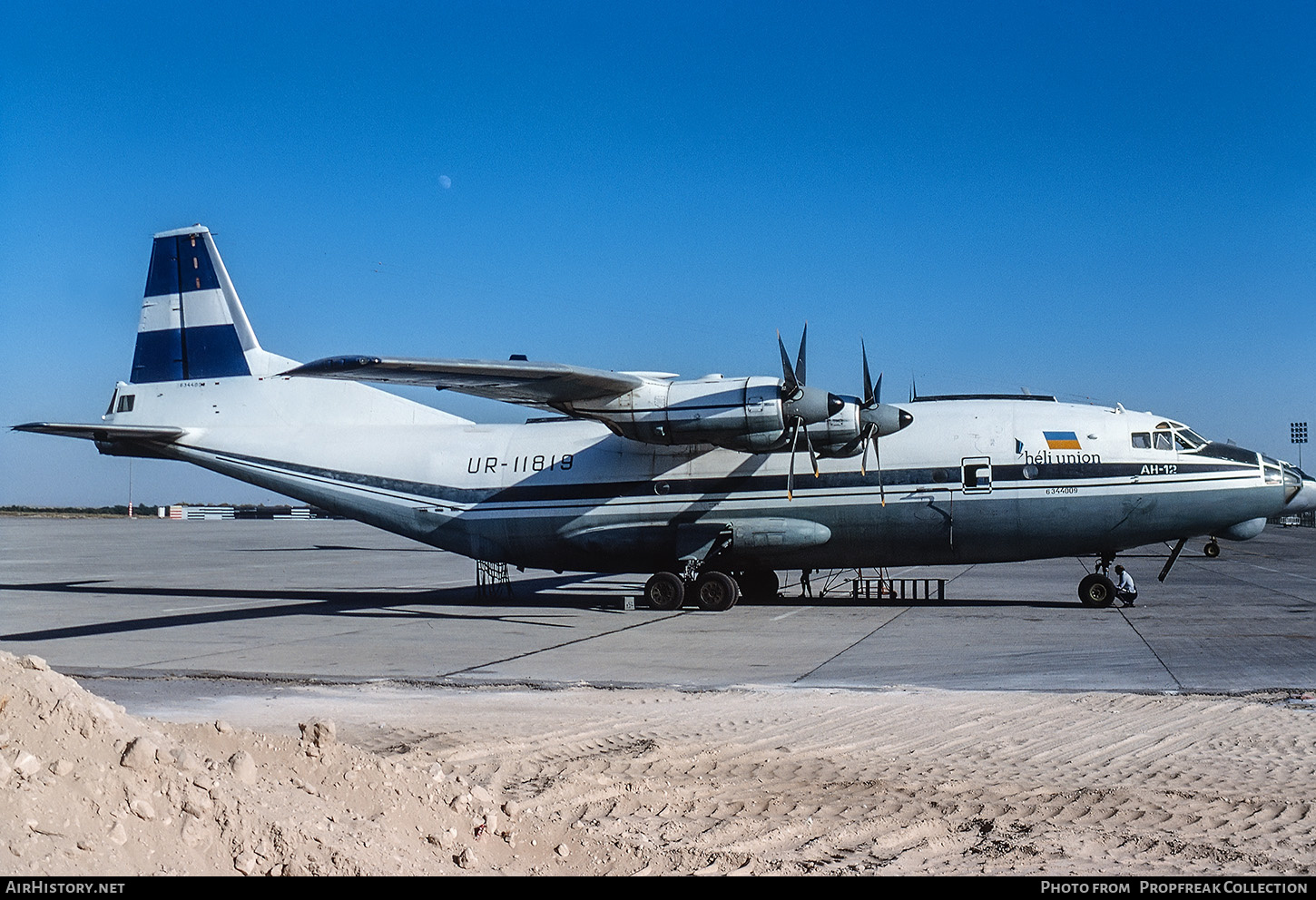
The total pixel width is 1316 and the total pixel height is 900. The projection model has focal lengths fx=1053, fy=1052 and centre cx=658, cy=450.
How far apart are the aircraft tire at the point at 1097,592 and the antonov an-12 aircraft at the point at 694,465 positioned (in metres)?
0.03

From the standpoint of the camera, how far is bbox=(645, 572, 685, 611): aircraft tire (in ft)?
69.7

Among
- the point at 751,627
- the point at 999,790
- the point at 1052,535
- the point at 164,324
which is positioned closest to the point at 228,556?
the point at 164,324

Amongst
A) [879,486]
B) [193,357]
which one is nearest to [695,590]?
[879,486]

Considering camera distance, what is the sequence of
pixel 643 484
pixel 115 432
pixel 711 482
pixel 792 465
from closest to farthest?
pixel 792 465, pixel 711 482, pixel 643 484, pixel 115 432

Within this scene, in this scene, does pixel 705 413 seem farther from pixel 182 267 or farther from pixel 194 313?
pixel 182 267

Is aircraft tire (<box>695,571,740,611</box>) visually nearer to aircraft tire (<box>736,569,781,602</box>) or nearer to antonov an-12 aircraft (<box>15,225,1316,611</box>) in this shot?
antonov an-12 aircraft (<box>15,225,1316,611</box>)

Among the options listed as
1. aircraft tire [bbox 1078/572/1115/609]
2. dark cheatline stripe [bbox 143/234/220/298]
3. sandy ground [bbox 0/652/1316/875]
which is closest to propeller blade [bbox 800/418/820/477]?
aircraft tire [bbox 1078/572/1115/609]

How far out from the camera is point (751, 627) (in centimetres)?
1828

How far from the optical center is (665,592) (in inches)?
840

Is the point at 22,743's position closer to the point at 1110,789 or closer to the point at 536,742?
the point at 536,742

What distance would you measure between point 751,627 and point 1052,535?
21.5 ft

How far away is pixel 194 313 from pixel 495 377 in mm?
10055

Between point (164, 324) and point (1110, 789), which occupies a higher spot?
point (164, 324)

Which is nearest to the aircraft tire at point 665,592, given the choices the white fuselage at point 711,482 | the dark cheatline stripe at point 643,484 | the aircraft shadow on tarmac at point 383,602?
the aircraft shadow on tarmac at point 383,602
